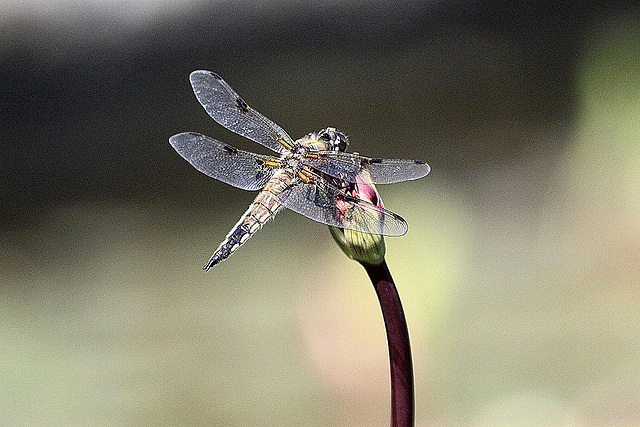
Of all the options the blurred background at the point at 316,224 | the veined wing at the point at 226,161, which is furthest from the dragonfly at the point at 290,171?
the blurred background at the point at 316,224

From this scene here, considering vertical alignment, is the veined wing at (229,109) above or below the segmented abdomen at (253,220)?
above

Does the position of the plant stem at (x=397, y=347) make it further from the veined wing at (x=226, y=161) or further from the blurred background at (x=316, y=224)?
the blurred background at (x=316, y=224)

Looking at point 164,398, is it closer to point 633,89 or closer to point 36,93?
point 36,93

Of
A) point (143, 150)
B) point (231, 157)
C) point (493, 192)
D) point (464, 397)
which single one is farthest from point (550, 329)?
point (143, 150)

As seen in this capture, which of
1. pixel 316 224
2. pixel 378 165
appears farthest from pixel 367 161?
pixel 316 224

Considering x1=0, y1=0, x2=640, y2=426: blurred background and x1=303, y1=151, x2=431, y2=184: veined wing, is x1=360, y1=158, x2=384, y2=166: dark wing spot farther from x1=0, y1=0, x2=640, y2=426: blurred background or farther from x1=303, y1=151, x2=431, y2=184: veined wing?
x1=0, y1=0, x2=640, y2=426: blurred background

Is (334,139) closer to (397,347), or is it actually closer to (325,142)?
(325,142)
